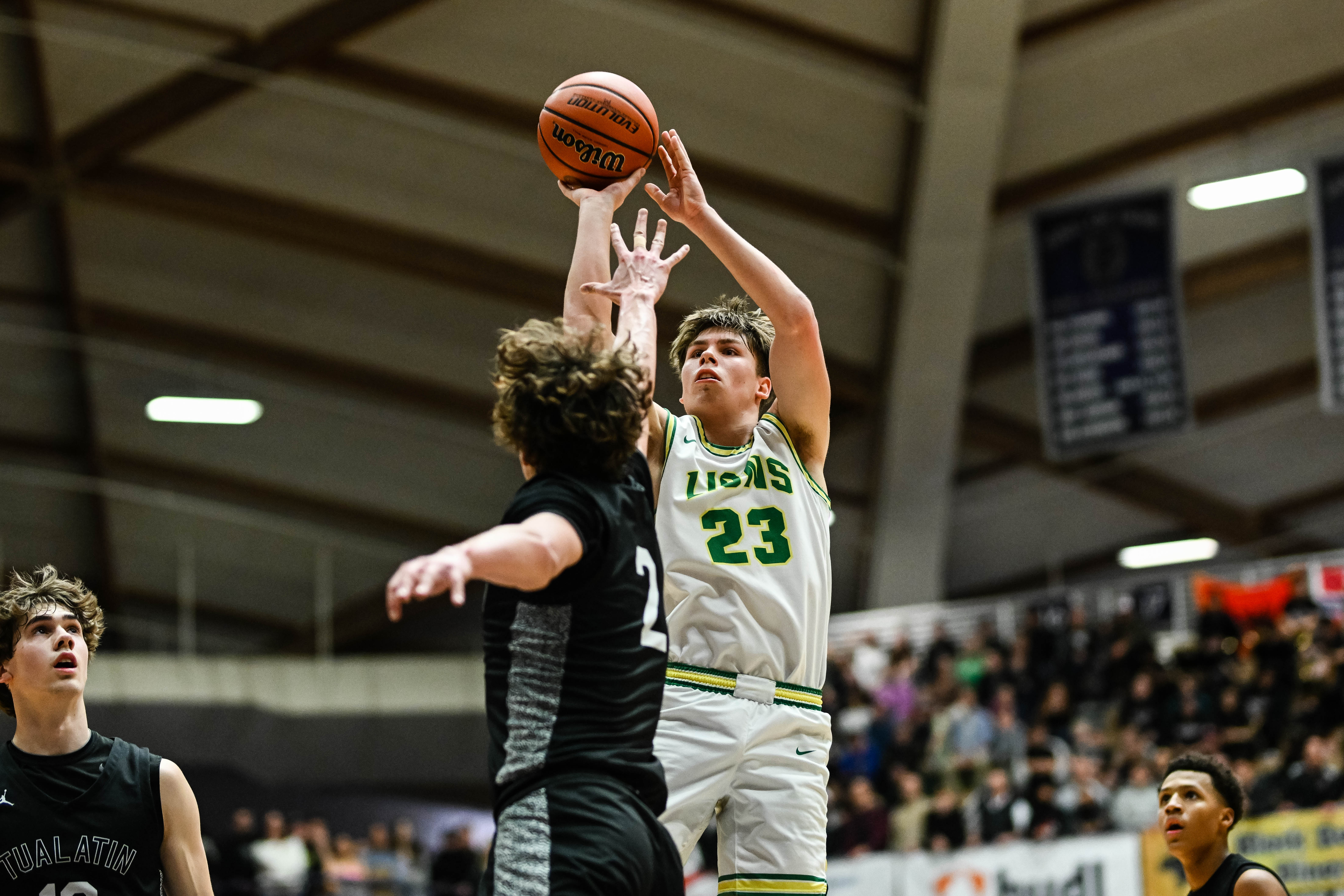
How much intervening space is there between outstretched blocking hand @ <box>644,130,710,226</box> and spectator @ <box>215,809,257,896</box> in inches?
498

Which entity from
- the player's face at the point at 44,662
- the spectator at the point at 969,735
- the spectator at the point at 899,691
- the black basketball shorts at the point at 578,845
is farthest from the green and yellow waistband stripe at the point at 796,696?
the spectator at the point at 899,691

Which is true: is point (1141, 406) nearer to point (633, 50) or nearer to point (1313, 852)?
point (1313, 852)

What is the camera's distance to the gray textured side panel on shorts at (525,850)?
3416mm

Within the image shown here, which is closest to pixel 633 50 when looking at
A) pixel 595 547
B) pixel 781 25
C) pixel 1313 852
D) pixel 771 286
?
pixel 781 25

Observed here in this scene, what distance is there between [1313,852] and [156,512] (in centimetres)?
1793

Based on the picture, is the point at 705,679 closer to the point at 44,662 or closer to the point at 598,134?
the point at 598,134

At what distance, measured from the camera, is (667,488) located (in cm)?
534

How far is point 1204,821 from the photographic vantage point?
20.7ft

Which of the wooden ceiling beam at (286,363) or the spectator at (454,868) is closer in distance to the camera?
the spectator at (454,868)

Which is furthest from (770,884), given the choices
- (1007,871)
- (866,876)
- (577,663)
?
(866,876)

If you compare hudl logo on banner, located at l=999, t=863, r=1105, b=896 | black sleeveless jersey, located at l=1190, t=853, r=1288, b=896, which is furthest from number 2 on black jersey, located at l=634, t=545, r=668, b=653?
hudl logo on banner, located at l=999, t=863, r=1105, b=896

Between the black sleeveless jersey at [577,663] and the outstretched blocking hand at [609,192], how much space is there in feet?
5.00

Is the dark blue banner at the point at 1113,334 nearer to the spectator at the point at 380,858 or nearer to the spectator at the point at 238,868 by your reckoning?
the spectator at the point at 380,858

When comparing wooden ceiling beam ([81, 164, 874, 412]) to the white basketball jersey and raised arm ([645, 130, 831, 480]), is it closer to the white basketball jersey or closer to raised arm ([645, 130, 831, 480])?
raised arm ([645, 130, 831, 480])
